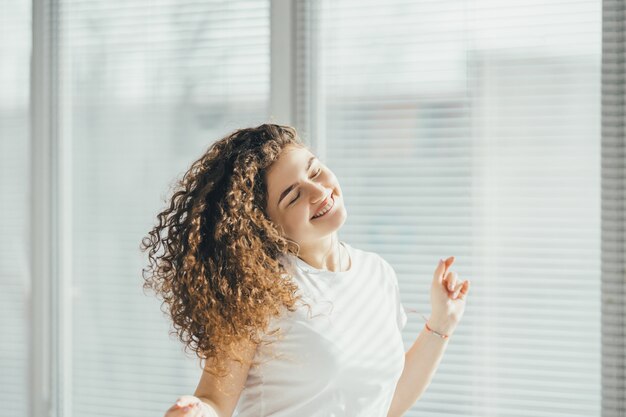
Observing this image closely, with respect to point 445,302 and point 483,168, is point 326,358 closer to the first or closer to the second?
point 445,302

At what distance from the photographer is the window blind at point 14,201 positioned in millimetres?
2494

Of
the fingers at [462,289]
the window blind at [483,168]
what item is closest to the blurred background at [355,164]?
the window blind at [483,168]

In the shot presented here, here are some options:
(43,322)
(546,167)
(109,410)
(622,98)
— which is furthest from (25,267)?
(622,98)

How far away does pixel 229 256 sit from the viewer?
1.42 m

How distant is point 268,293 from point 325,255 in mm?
192

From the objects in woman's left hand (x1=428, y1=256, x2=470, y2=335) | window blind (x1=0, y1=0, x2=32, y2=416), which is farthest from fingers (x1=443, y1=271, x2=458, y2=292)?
window blind (x1=0, y1=0, x2=32, y2=416)

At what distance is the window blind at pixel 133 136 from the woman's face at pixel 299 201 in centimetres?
72

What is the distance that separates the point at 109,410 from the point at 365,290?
1.17 meters

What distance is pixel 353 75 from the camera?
202 centimetres

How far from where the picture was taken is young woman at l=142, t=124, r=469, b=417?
1.41m

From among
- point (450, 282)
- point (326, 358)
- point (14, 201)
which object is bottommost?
point (326, 358)

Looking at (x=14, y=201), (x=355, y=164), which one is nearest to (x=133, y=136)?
(x=14, y=201)

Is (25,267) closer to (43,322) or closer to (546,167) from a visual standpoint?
(43,322)

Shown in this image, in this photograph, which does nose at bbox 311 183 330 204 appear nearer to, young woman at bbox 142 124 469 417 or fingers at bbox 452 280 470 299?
young woman at bbox 142 124 469 417
